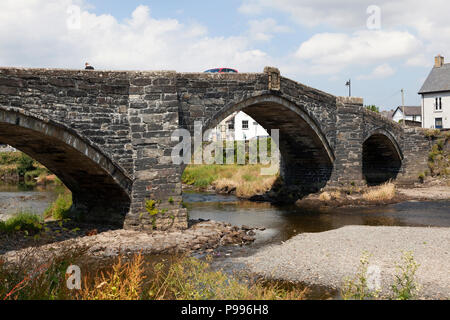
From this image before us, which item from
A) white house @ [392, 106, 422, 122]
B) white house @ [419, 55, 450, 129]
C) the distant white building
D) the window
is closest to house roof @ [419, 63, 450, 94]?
white house @ [419, 55, 450, 129]

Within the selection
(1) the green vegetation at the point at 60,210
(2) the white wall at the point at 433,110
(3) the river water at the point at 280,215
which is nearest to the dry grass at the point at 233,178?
(3) the river water at the point at 280,215

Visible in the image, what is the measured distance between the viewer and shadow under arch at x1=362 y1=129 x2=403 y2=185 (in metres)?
28.9

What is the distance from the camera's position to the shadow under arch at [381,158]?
28.9 meters

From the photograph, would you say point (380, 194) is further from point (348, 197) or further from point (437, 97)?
point (437, 97)

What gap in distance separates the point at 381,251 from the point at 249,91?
8484 mm

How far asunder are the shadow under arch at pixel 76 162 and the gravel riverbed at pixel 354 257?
5200 millimetres

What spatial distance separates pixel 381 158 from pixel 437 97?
19714 millimetres

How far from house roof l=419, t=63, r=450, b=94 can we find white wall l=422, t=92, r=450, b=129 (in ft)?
1.88

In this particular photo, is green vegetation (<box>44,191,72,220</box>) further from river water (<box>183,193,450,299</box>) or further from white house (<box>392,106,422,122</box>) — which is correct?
white house (<box>392,106,422,122</box>)

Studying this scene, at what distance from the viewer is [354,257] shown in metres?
10.8

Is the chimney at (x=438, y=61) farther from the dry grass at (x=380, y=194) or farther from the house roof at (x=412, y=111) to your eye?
the dry grass at (x=380, y=194)

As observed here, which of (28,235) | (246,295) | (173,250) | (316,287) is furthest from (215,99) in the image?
(246,295)

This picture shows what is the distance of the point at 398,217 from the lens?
1842 cm

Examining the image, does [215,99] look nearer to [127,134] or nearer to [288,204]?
[127,134]
